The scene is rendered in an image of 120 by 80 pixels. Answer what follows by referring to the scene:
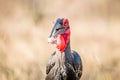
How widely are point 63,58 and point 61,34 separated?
0.27m

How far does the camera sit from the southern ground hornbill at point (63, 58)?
4.86 metres

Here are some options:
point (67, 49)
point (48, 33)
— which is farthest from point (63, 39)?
point (48, 33)

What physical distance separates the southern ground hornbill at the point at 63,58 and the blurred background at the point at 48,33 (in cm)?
7

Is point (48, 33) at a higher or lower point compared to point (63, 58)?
higher

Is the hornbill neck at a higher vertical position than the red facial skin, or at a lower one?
lower

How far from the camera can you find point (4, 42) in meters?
5.33

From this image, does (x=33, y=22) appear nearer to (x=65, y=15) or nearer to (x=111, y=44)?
(x=65, y=15)

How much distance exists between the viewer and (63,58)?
193 inches

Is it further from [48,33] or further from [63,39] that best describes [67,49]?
[48,33]

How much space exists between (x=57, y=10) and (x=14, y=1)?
579 millimetres

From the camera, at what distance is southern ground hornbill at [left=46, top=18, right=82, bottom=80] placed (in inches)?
191

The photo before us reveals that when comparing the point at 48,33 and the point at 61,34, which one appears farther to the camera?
the point at 48,33

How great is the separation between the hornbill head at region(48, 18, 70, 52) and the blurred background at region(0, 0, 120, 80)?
79 millimetres

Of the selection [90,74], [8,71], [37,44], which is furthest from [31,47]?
[90,74]
